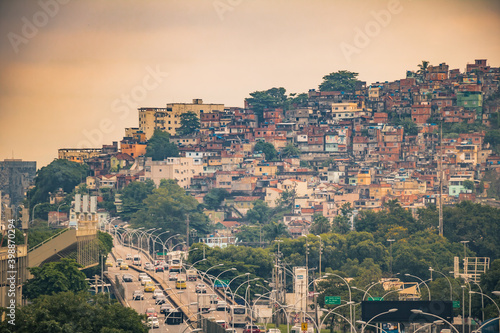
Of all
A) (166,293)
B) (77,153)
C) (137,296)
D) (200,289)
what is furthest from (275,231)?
(77,153)

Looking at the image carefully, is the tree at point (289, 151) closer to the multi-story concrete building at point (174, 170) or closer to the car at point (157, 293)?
the multi-story concrete building at point (174, 170)

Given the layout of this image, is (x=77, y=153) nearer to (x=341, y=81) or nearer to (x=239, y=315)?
(x=341, y=81)

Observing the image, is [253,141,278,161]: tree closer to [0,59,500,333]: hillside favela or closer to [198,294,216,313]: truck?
[0,59,500,333]: hillside favela

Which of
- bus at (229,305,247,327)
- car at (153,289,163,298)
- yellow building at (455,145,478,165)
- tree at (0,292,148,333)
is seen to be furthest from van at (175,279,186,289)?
yellow building at (455,145,478,165)

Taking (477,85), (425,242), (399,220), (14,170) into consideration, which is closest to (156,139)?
(14,170)

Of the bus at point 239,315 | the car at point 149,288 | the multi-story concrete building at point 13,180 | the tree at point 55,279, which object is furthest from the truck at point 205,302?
the multi-story concrete building at point 13,180

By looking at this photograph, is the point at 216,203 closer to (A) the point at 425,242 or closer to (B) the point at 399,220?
(B) the point at 399,220
